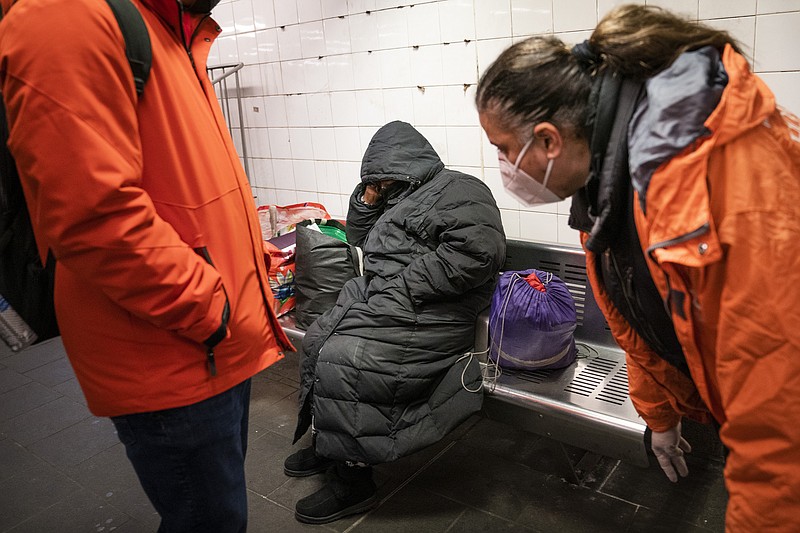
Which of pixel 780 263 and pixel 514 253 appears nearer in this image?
pixel 780 263

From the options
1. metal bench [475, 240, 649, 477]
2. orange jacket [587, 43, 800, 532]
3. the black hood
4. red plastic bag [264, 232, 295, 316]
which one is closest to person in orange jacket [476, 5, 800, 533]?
orange jacket [587, 43, 800, 532]

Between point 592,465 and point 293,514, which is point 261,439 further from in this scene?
point 592,465

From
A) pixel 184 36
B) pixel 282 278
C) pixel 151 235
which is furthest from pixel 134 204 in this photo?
pixel 282 278

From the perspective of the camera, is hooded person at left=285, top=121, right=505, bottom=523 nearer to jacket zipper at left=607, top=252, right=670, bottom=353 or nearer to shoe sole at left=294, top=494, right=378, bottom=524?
shoe sole at left=294, top=494, right=378, bottom=524

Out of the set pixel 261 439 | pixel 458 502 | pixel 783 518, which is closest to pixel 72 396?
pixel 261 439

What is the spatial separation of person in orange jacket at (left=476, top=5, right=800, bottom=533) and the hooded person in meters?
1.17

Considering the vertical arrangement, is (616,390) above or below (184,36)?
below

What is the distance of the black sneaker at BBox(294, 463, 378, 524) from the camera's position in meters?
2.32

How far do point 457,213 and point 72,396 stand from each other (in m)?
2.50

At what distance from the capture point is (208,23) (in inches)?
57.1

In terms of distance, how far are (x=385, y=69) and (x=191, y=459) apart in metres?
2.45

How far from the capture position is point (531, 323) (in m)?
2.34

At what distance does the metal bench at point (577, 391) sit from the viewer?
2.10 metres

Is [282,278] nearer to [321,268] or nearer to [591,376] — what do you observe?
[321,268]
